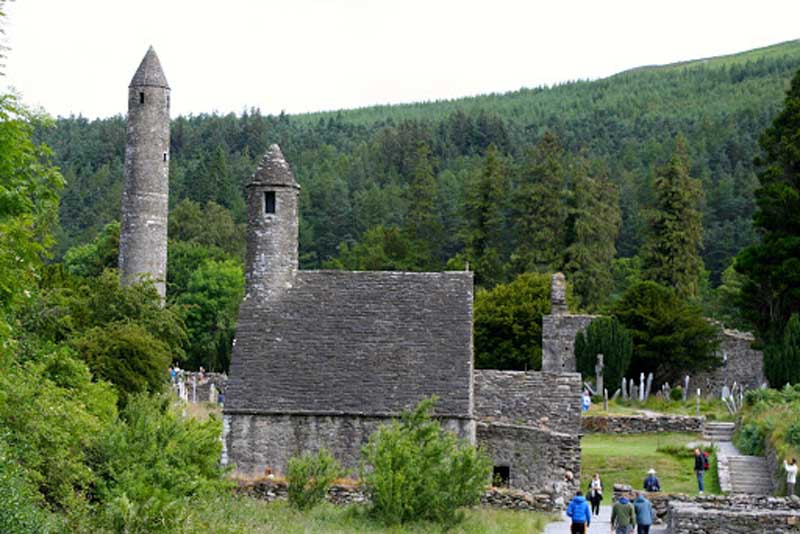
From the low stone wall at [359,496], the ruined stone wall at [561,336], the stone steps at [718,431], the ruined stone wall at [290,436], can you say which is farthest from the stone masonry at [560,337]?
the low stone wall at [359,496]

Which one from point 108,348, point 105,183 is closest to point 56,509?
point 108,348

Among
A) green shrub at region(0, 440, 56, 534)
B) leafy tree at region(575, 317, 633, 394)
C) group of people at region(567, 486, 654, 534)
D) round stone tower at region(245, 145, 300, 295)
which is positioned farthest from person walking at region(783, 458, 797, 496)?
leafy tree at region(575, 317, 633, 394)

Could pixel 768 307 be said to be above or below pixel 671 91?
below

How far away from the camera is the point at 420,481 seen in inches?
970

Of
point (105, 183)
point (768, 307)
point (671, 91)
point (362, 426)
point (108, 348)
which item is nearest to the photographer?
point (362, 426)

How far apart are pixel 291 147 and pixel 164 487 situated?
141483mm

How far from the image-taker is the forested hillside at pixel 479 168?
82.1 m

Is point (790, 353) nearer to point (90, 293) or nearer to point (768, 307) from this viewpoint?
point (768, 307)

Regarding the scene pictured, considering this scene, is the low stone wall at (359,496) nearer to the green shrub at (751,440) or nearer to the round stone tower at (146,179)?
the green shrub at (751,440)

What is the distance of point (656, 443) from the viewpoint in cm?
3744

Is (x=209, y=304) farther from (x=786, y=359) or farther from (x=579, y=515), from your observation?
(x=579, y=515)

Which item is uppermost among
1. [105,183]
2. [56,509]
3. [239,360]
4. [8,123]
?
[105,183]

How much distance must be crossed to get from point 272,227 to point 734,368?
2598cm

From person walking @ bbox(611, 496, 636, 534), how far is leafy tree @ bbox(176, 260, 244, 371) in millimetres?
50932
